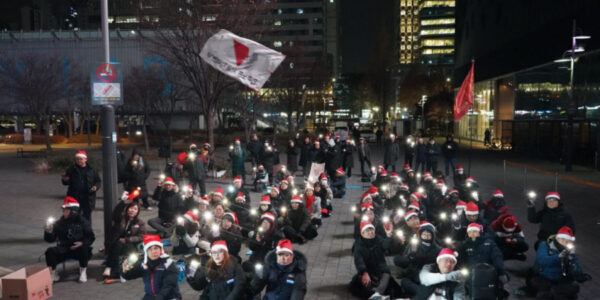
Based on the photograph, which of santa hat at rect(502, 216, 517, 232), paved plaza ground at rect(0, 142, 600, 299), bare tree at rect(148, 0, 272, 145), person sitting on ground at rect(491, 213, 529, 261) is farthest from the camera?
bare tree at rect(148, 0, 272, 145)

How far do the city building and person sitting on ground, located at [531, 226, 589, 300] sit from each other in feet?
37.0

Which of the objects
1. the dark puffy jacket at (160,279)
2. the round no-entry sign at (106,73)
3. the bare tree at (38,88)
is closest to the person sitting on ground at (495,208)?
the dark puffy jacket at (160,279)

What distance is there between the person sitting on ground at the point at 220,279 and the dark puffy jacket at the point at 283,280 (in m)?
0.28

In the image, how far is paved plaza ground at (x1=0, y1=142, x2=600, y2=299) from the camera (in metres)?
8.15

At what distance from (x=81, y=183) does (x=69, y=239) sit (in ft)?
8.33

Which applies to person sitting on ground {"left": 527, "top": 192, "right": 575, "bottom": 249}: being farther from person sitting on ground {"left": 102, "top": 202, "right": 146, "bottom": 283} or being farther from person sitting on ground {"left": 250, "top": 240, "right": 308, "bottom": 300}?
person sitting on ground {"left": 102, "top": 202, "right": 146, "bottom": 283}

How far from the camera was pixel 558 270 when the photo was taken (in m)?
7.36

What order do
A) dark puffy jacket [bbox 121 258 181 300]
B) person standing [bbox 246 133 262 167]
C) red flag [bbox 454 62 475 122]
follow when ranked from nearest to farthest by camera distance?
1. dark puffy jacket [bbox 121 258 181 300]
2. red flag [bbox 454 62 475 122]
3. person standing [bbox 246 133 262 167]

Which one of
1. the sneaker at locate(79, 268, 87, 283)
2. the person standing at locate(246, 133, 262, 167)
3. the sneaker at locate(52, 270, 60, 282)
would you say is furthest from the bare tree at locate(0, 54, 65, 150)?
the sneaker at locate(79, 268, 87, 283)

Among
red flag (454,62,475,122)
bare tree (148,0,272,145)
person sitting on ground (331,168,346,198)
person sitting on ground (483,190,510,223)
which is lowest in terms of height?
person sitting on ground (331,168,346,198)

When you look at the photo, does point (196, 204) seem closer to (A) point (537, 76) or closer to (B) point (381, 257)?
(B) point (381, 257)

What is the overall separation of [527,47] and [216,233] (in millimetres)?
34812

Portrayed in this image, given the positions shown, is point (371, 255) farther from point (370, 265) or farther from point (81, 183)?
point (81, 183)

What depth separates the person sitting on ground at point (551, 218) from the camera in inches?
344
